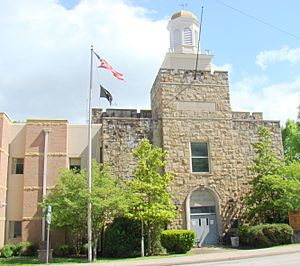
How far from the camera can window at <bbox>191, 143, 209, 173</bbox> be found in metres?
24.8

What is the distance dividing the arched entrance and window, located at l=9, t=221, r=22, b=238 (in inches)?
413

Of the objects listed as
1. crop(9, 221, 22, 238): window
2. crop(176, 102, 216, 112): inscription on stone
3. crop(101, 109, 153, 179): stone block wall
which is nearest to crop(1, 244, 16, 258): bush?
crop(9, 221, 22, 238): window

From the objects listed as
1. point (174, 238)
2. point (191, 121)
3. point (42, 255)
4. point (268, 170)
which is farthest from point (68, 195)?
point (268, 170)

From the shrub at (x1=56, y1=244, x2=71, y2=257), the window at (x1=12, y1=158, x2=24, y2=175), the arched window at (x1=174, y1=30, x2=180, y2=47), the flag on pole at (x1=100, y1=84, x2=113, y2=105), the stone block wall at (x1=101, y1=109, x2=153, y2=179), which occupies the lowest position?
the shrub at (x1=56, y1=244, x2=71, y2=257)

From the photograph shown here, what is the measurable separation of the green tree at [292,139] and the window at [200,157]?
15.4 meters

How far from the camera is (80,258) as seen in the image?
20.1m

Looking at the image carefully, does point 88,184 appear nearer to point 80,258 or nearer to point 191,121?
point 80,258

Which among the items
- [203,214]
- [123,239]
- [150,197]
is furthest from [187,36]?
[123,239]

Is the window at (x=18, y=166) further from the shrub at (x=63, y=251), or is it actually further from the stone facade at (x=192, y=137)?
the shrub at (x=63, y=251)

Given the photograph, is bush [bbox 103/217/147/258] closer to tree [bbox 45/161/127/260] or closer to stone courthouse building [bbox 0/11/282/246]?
tree [bbox 45/161/127/260]

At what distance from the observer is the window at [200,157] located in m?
24.8

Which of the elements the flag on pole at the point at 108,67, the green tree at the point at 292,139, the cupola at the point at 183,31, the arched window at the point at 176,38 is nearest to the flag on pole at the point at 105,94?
the flag on pole at the point at 108,67

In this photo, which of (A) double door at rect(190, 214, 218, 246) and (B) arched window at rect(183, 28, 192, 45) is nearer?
(A) double door at rect(190, 214, 218, 246)

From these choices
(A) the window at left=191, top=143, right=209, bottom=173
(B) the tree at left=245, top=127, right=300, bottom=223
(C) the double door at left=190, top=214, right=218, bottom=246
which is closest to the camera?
(B) the tree at left=245, top=127, right=300, bottom=223
